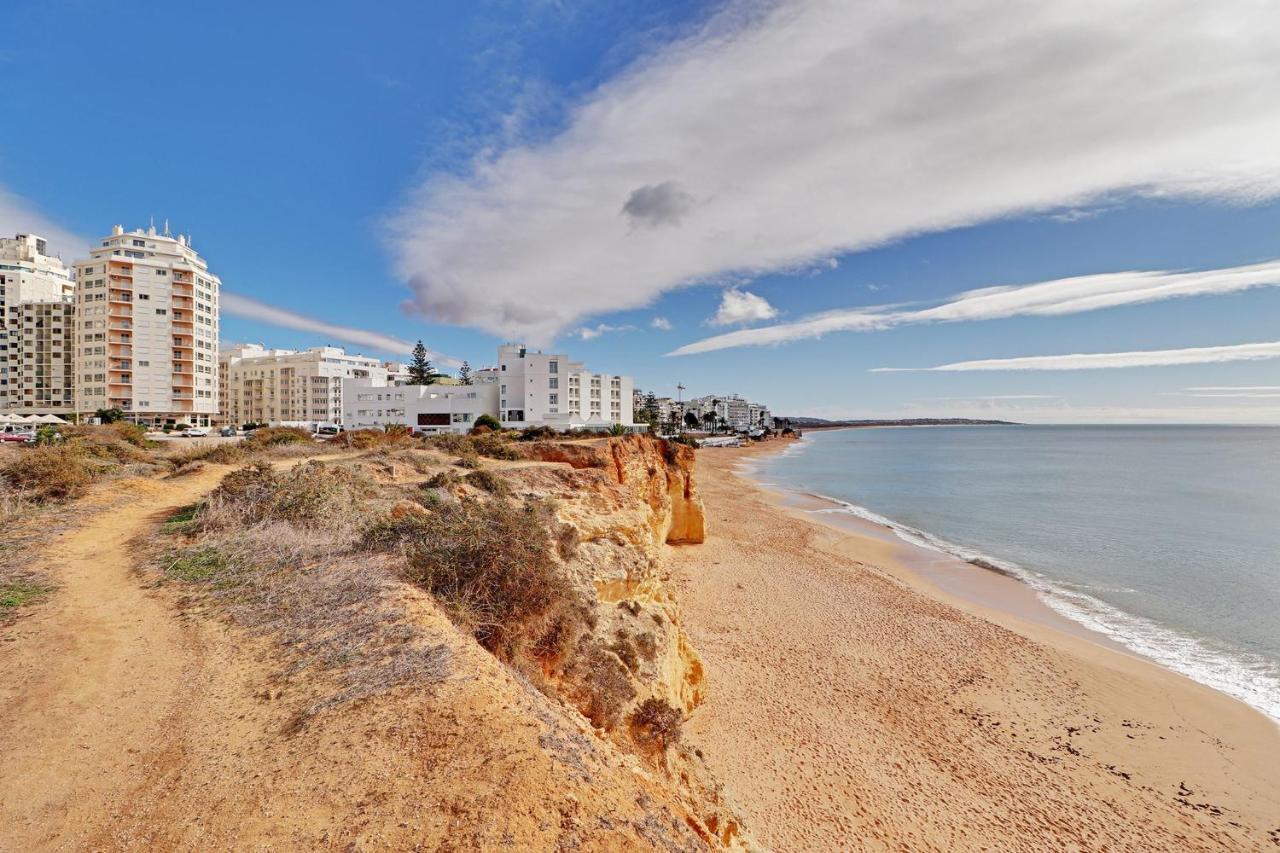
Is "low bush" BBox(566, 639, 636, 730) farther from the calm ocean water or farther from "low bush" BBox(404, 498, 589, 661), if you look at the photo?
the calm ocean water

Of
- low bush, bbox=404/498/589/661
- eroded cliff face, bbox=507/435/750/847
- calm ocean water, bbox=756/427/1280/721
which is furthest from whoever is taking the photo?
calm ocean water, bbox=756/427/1280/721

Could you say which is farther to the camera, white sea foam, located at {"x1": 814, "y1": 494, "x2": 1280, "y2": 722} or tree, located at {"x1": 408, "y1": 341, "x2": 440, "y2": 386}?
tree, located at {"x1": 408, "y1": 341, "x2": 440, "y2": 386}

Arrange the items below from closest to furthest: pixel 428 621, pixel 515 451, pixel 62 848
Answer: pixel 62 848, pixel 428 621, pixel 515 451

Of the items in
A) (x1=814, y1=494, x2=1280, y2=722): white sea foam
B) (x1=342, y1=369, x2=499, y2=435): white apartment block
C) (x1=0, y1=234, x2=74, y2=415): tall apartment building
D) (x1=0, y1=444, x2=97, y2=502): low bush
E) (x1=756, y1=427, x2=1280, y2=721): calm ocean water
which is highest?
(x1=0, y1=234, x2=74, y2=415): tall apartment building

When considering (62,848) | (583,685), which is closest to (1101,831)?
(583,685)

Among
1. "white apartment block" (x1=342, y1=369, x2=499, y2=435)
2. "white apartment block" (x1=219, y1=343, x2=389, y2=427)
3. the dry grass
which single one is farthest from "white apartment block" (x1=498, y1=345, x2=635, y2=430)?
the dry grass

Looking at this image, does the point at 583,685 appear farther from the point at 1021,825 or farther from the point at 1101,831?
the point at 1101,831

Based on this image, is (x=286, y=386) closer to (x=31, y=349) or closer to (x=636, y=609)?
(x=31, y=349)

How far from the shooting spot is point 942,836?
8.14 m

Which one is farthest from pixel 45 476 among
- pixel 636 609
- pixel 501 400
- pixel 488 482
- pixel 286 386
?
pixel 286 386

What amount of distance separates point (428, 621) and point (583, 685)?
2206mm

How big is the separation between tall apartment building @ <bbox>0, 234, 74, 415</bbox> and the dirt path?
77190mm

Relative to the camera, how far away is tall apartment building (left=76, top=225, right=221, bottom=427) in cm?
5450

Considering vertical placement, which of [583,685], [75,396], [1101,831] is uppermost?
[75,396]
